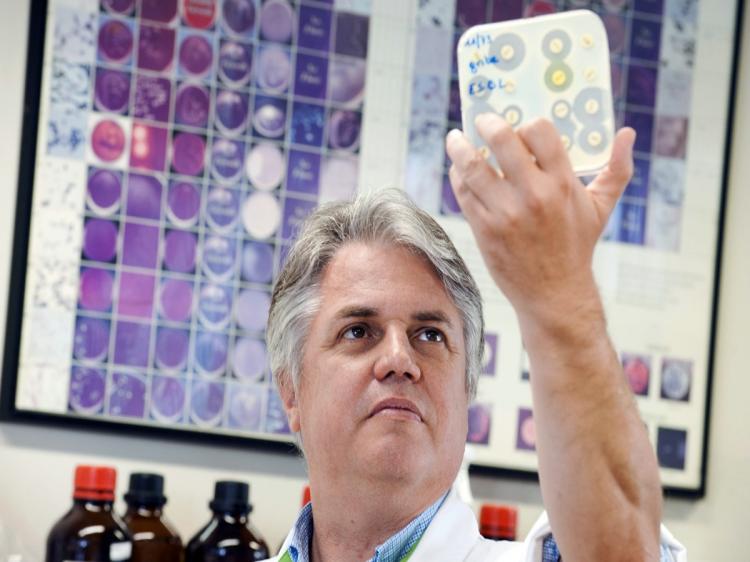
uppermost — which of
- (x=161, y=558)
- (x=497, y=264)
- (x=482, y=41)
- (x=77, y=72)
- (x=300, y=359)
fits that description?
(x=77, y=72)

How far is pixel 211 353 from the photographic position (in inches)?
89.3

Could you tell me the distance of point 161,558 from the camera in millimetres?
2006

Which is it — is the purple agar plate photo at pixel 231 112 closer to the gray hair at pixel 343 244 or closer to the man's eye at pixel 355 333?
the gray hair at pixel 343 244

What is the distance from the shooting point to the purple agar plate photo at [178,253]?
2270mm

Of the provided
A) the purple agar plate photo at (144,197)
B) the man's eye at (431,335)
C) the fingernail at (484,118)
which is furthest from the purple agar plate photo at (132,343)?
the fingernail at (484,118)

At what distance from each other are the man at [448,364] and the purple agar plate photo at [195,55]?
879mm

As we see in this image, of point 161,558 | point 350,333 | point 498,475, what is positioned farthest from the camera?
point 498,475

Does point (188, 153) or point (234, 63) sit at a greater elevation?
point (234, 63)

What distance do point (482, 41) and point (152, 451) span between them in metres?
1.51

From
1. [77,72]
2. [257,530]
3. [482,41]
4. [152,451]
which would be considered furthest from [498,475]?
[482,41]

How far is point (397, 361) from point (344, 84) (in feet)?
3.78

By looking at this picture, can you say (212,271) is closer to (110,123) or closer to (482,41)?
(110,123)

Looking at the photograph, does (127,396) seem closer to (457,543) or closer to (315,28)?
(315,28)

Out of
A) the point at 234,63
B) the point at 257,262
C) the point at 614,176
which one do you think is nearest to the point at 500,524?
the point at 257,262
